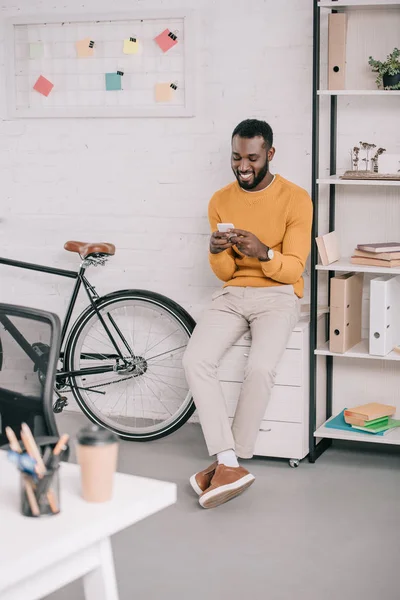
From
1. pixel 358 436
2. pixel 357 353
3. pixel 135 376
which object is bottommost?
pixel 358 436

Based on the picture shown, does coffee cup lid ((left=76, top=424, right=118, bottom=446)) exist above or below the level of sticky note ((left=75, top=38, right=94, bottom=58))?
below

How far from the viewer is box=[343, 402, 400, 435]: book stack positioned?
3.69 m

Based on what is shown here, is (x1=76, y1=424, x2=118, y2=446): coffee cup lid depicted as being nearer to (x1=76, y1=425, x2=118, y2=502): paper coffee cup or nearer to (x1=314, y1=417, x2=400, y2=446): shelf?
(x1=76, y1=425, x2=118, y2=502): paper coffee cup

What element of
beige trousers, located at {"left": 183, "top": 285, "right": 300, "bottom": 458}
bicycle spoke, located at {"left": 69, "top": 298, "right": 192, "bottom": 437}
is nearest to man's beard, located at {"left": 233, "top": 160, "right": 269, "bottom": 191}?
beige trousers, located at {"left": 183, "top": 285, "right": 300, "bottom": 458}

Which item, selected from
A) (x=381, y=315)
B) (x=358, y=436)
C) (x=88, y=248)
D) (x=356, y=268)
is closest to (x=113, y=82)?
(x=88, y=248)

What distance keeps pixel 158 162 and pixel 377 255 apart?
1.17m

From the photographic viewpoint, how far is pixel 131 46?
13.3 feet

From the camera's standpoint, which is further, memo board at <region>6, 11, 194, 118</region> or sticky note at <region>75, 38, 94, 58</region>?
sticky note at <region>75, 38, 94, 58</region>

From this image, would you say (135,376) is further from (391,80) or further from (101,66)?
(391,80)

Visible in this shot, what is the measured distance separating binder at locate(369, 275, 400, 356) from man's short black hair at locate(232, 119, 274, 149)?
72 centimetres

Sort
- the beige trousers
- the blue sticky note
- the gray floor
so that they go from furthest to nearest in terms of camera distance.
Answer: the blue sticky note < the beige trousers < the gray floor

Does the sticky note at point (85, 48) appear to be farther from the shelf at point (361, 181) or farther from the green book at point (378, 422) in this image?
the green book at point (378, 422)

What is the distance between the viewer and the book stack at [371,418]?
12.1 feet

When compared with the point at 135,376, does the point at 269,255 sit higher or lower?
higher
